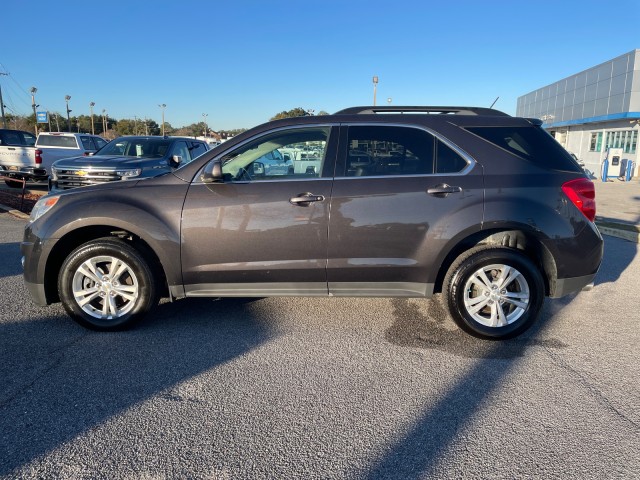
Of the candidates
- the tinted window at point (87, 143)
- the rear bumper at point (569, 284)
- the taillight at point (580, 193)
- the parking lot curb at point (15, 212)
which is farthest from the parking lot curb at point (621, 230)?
the tinted window at point (87, 143)

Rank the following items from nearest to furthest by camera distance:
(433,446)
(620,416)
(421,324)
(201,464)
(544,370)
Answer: (201,464) → (433,446) → (620,416) → (544,370) → (421,324)

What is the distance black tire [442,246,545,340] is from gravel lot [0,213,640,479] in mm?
163

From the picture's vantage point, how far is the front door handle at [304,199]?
399cm

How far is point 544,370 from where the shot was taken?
361 centimetres

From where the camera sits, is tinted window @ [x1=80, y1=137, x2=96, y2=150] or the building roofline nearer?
tinted window @ [x1=80, y1=137, x2=96, y2=150]

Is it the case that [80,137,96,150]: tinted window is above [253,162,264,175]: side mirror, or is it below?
above

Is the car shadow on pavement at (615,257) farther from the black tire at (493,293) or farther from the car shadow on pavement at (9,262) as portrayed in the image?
the car shadow on pavement at (9,262)

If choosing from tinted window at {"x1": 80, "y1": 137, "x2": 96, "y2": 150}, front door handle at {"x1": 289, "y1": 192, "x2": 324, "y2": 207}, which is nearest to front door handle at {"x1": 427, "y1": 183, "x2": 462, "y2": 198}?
front door handle at {"x1": 289, "y1": 192, "x2": 324, "y2": 207}

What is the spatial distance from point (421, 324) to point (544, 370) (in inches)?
47.5

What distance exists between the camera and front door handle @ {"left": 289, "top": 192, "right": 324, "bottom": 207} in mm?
3990

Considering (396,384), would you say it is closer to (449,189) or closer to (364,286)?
(364,286)

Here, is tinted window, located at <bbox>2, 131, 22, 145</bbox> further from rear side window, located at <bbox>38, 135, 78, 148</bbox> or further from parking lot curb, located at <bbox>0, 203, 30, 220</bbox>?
parking lot curb, located at <bbox>0, 203, 30, 220</bbox>

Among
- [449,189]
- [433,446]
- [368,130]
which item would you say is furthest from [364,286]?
[433,446]

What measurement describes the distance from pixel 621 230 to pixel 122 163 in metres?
9.86
